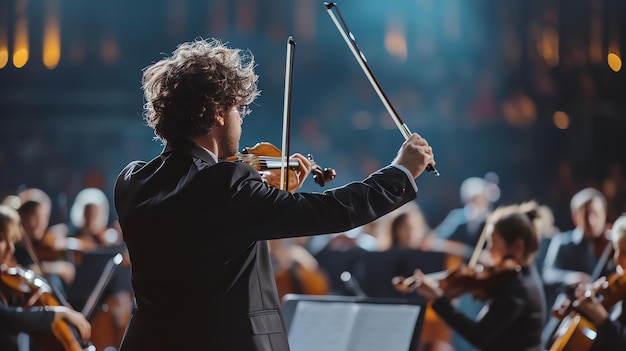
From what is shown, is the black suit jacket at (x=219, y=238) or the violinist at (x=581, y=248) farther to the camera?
the violinist at (x=581, y=248)

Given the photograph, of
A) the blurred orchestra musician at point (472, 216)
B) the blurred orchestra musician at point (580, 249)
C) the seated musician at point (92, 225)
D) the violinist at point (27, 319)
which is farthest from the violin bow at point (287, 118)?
the seated musician at point (92, 225)

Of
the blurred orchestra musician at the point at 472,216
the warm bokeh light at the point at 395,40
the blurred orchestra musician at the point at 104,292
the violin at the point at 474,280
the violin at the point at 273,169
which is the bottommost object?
the blurred orchestra musician at the point at 104,292

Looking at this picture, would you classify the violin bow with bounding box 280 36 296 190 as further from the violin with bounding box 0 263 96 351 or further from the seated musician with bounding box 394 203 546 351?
the violin with bounding box 0 263 96 351

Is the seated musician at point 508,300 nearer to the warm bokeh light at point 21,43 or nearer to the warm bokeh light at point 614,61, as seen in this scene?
the warm bokeh light at point 614,61

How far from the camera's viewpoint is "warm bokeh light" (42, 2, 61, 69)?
8242mm

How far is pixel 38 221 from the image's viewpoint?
478 cm

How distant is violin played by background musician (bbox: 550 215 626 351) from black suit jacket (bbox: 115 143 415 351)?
1717 millimetres

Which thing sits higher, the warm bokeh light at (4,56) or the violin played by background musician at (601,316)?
the warm bokeh light at (4,56)

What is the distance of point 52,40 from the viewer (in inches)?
326

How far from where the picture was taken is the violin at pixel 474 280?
335cm

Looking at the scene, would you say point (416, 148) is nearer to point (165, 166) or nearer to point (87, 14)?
point (165, 166)

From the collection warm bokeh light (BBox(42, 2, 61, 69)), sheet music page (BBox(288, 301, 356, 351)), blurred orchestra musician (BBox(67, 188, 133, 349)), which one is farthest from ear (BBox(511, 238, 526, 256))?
warm bokeh light (BBox(42, 2, 61, 69))

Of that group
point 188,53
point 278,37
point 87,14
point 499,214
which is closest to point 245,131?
point 278,37

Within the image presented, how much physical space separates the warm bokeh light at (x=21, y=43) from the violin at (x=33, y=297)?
5079mm
